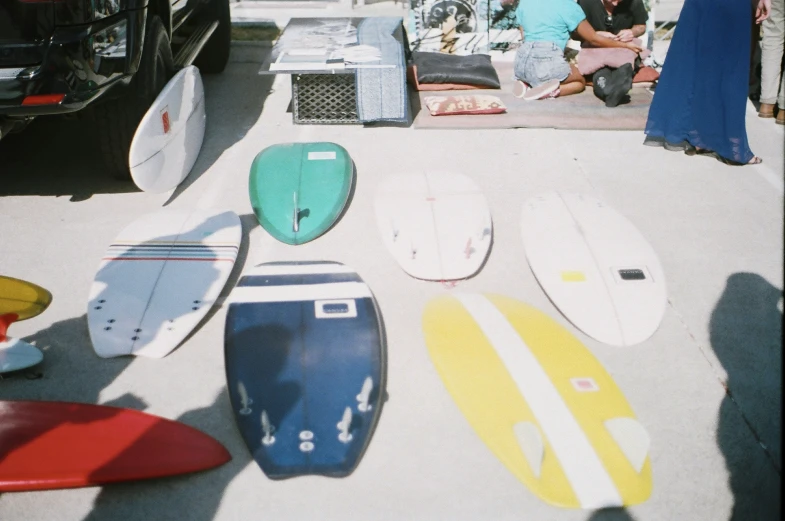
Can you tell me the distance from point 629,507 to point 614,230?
6.07 feet

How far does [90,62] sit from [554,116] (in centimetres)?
345

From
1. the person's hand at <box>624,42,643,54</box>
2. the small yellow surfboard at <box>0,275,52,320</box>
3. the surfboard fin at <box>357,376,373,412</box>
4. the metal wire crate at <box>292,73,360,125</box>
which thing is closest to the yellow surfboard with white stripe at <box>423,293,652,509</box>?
the surfboard fin at <box>357,376,373,412</box>

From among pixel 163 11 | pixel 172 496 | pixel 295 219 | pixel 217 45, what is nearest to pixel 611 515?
pixel 172 496

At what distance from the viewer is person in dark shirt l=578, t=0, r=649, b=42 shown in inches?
238

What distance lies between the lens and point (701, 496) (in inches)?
96.0

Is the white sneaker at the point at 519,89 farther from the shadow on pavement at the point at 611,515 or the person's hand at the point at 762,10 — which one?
the shadow on pavement at the point at 611,515

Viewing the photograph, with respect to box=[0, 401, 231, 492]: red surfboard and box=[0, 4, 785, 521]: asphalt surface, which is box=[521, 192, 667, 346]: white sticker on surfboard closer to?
box=[0, 4, 785, 521]: asphalt surface

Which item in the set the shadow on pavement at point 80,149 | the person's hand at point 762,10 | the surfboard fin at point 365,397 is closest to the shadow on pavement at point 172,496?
the surfboard fin at point 365,397

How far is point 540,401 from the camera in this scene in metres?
2.76

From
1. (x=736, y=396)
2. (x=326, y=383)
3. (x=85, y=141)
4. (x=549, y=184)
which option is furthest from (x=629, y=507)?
(x=85, y=141)

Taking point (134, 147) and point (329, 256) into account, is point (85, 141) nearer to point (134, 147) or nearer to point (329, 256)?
point (134, 147)

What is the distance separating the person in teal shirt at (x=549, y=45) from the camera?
5.79 meters

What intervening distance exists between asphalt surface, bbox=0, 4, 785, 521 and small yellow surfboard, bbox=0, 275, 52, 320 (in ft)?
0.19

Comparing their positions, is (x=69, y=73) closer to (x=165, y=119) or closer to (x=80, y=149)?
(x=165, y=119)
